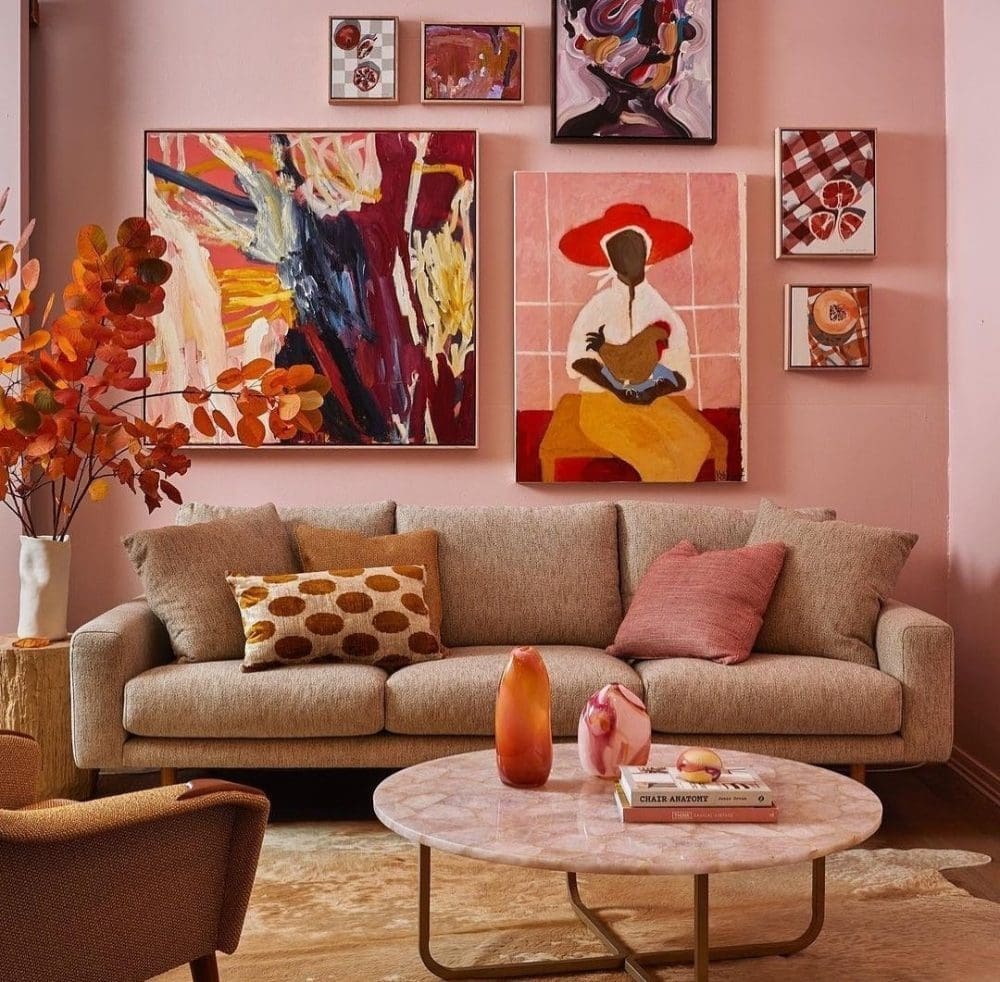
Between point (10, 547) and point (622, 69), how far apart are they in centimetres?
265

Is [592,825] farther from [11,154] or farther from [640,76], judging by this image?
[11,154]

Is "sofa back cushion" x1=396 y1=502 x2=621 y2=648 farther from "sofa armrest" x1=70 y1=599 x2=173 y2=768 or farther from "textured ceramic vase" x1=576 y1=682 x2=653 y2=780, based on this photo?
"textured ceramic vase" x1=576 y1=682 x2=653 y2=780

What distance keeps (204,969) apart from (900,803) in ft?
7.59

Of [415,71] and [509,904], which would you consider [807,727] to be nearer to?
[509,904]

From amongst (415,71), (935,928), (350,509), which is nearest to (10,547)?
(350,509)

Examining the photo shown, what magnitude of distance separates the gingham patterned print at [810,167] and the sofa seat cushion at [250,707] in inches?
87.2

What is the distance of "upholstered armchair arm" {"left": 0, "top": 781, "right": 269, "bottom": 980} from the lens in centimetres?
146

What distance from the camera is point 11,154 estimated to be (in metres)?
3.75

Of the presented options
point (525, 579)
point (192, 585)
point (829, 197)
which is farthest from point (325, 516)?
point (829, 197)

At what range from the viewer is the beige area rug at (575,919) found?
2.20m

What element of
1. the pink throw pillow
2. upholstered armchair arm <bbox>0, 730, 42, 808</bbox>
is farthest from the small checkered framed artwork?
upholstered armchair arm <bbox>0, 730, 42, 808</bbox>

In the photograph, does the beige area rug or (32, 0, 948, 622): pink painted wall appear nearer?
the beige area rug

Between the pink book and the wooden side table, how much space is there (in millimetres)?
1891

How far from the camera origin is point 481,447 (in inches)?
156
